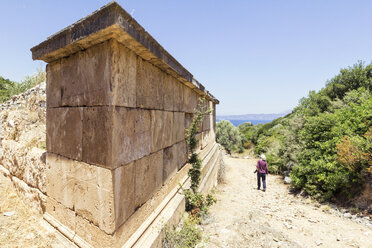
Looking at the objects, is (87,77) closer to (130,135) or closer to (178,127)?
(130,135)

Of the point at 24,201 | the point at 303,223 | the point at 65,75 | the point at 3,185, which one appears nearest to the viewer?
the point at 65,75

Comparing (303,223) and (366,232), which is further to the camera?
(303,223)

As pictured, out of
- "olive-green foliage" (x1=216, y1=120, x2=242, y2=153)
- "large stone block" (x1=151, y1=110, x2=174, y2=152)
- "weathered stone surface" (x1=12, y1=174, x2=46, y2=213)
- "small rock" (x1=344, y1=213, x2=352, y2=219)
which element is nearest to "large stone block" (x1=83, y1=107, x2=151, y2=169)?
"large stone block" (x1=151, y1=110, x2=174, y2=152)

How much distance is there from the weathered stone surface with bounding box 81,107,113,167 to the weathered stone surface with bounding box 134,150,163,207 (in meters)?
0.45

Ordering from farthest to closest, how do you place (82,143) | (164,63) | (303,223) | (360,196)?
(360,196)
(303,223)
(164,63)
(82,143)

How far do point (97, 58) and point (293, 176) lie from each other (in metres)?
Result: 8.85

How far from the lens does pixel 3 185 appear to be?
358 centimetres

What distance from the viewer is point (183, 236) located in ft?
8.99

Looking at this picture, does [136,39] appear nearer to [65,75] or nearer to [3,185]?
[65,75]

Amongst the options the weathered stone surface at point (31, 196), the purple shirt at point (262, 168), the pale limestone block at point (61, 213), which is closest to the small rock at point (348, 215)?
the purple shirt at point (262, 168)

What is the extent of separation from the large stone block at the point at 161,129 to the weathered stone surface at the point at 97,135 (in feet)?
2.69

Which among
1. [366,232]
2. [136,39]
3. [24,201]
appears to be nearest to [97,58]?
[136,39]

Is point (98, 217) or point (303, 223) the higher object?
point (98, 217)

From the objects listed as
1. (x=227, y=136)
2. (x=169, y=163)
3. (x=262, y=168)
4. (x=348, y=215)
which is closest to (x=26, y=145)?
(x=169, y=163)
